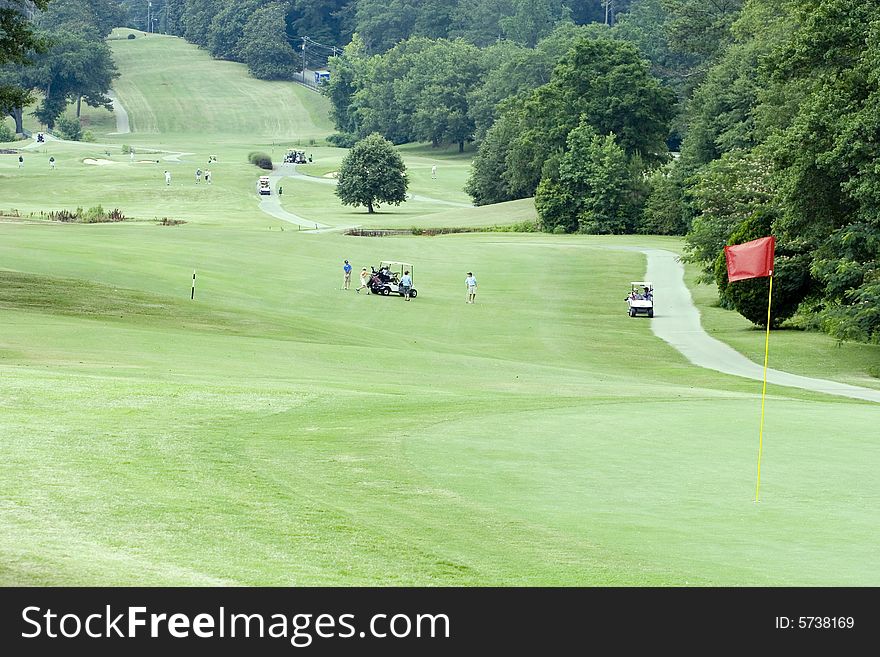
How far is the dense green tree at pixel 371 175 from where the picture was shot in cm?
12731

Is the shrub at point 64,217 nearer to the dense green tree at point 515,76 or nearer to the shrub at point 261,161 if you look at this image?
the shrub at point 261,161

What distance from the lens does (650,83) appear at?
11156cm

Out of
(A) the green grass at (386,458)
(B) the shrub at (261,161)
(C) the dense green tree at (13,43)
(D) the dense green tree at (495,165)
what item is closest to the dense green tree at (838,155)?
(A) the green grass at (386,458)

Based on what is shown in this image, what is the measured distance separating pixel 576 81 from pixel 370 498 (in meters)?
102

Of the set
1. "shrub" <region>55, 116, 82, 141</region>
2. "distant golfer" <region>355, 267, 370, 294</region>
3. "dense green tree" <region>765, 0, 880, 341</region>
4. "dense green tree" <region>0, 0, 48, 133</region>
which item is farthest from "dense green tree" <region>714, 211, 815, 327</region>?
"shrub" <region>55, 116, 82, 141</region>

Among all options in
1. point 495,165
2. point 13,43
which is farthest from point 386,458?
point 495,165

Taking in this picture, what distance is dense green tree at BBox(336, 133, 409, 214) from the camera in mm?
127312

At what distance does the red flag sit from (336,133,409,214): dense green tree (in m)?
107

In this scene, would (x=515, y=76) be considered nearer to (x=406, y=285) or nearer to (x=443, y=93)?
(x=443, y=93)

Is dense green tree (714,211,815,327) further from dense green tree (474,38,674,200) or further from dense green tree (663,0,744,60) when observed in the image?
dense green tree (663,0,744,60)

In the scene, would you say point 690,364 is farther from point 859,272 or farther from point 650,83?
point 650,83

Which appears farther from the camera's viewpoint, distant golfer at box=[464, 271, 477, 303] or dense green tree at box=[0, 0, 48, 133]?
distant golfer at box=[464, 271, 477, 303]

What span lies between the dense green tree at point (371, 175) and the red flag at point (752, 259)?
107m
